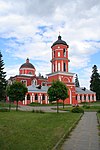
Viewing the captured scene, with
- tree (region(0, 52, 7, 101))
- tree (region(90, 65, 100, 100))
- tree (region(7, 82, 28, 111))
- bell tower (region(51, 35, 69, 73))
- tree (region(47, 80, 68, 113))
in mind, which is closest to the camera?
tree (region(47, 80, 68, 113))

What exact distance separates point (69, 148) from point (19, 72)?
73798 millimetres

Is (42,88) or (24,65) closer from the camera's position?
(42,88)

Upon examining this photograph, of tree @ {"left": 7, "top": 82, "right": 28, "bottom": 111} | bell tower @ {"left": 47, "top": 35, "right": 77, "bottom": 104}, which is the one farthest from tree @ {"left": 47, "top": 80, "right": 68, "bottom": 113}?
bell tower @ {"left": 47, "top": 35, "right": 77, "bottom": 104}

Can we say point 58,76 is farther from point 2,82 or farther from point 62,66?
point 2,82

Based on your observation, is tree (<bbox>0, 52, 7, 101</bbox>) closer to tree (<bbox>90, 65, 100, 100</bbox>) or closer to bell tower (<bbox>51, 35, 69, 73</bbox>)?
bell tower (<bbox>51, 35, 69, 73</bbox>)

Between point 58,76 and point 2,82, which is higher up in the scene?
point 58,76

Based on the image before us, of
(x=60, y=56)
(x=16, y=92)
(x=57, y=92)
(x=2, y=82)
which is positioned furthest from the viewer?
(x=60, y=56)

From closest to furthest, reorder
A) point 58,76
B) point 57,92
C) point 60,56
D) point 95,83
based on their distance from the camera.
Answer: point 57,92 < point 58,76 < point 60,56 < point 95,83

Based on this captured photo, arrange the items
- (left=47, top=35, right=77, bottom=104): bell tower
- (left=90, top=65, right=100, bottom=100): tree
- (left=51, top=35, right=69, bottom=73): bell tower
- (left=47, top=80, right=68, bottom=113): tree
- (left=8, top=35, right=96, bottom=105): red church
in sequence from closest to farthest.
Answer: (left=47, top=80, right=68, bottom=113): tree, (left=8, top=35, right=96, bottom=105): red church, (left=47, top=35, right=77, bottom=104): bell tower, (left=51, top=35, right=69, bottom=73): bell tower, (left=90, top=65, right=100, bottom=100): tree

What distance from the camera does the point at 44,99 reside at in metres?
69.2

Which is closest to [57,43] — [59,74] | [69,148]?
[59,74]

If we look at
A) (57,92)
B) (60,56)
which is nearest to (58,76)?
(60,56)

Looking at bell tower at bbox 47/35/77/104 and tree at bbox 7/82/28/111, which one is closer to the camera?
tree at bbox 7/82/28/111

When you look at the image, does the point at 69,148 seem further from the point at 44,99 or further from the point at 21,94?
the point at 44,99
